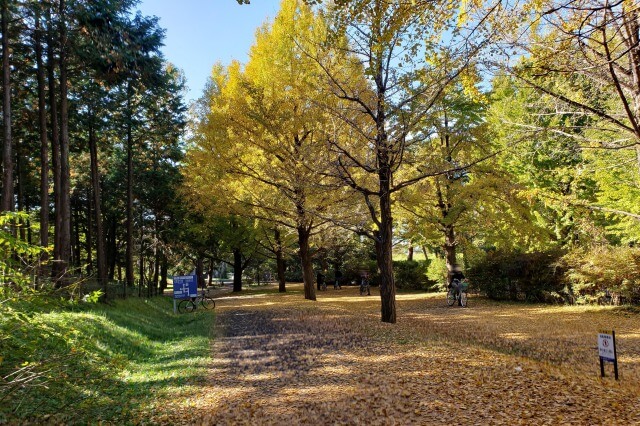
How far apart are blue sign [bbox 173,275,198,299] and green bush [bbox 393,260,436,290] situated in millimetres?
15233

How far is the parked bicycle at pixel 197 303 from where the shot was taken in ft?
52.6

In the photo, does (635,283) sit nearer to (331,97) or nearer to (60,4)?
(331,97)

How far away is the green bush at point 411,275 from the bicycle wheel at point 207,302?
13.7 meters

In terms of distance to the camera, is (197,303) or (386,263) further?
(197,303)

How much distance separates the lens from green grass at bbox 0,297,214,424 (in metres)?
3.79

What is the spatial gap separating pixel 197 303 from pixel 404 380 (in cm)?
1357

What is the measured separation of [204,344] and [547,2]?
849 cm

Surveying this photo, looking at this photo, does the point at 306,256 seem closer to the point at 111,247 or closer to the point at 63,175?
the point at 63,175

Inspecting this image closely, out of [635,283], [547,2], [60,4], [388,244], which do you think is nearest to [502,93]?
[635,283]

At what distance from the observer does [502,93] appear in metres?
17.6

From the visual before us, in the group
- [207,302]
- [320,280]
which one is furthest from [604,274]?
[320,280]

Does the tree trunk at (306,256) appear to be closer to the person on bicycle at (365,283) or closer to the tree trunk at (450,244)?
the tree trunk at (450,244)

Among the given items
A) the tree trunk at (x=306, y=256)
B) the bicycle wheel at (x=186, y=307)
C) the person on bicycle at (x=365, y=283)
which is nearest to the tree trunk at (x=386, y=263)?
the tree trunk at (x=306, y=256)

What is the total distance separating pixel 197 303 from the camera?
17156mm
